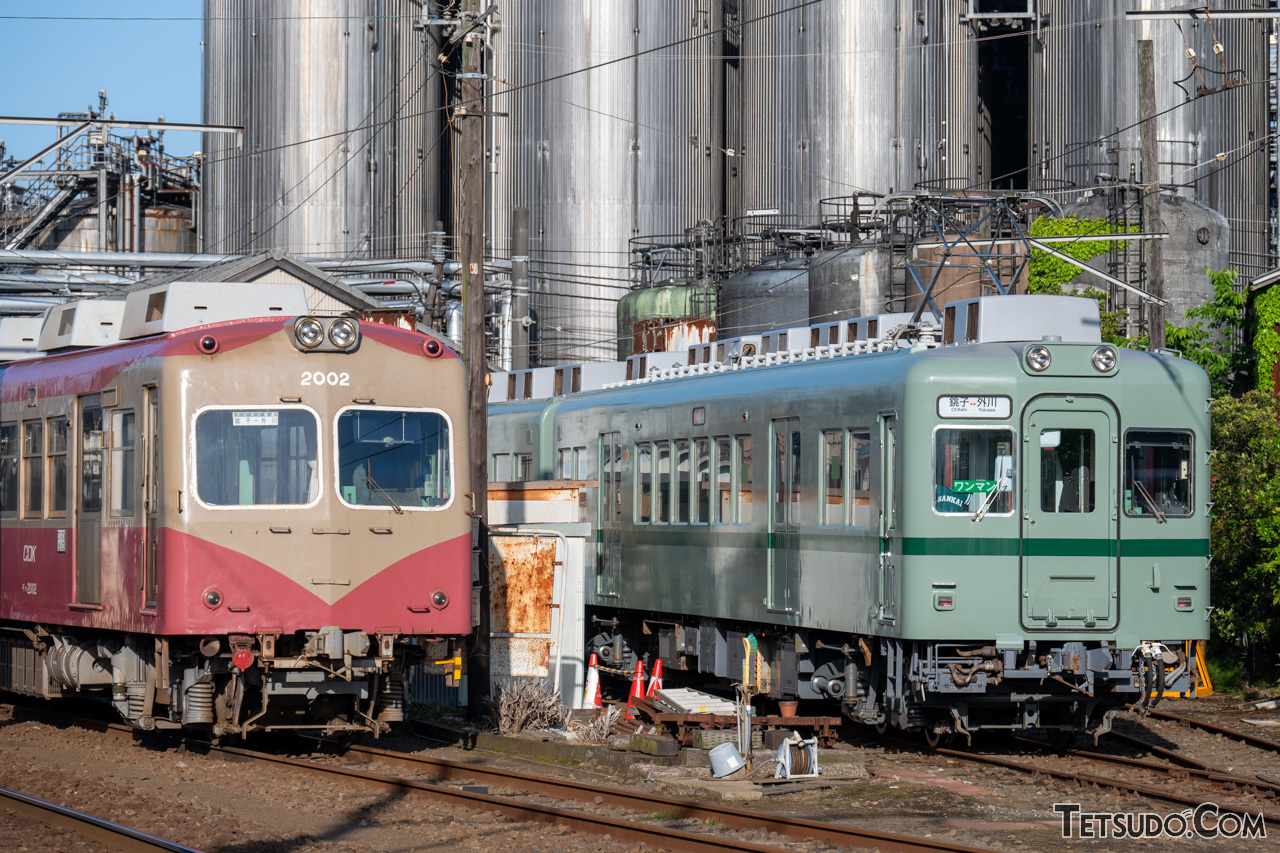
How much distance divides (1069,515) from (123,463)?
8114mm

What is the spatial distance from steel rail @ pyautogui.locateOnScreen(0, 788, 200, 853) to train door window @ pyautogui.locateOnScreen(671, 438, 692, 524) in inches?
350

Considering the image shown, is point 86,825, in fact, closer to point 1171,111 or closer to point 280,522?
point 280,522

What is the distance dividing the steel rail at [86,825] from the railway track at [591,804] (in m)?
2.38

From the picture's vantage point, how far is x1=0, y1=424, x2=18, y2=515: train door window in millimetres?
16891

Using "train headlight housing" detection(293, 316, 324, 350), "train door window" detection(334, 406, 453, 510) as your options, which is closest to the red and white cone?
"train door window" detection(334, 406, 453, 510)

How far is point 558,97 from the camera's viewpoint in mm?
43312

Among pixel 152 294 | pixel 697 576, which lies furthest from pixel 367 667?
pixel 697 576

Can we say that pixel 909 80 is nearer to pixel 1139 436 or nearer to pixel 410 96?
pixel 410 96

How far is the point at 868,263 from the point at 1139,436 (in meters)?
20.3

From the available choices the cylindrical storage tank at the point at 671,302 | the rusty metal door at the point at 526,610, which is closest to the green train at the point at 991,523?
the rusty metal door at the point at 526,610

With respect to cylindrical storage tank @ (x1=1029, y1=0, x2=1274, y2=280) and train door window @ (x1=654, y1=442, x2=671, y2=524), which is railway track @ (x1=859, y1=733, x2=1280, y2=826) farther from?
cylindrical storage tank @ (x1=1029, y1=0, x2=1274, y2=280)

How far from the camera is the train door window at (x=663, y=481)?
65.5 feet

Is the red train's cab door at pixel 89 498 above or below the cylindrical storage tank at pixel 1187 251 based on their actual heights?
below

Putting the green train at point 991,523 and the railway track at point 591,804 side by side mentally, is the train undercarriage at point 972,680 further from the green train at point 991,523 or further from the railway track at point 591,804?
the railway track at point 591,804
